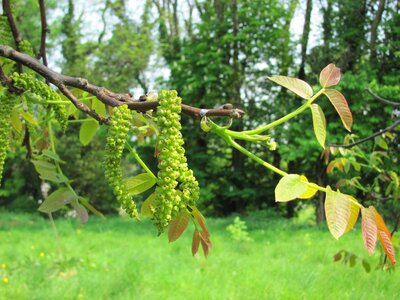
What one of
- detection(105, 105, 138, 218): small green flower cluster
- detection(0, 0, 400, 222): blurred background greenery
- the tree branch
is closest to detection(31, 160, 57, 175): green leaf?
the tree branch

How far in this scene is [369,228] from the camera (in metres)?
0.62

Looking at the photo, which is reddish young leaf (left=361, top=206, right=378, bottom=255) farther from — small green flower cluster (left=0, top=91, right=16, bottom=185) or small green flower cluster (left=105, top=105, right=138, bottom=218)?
small green flower cluster (left=0, top=91, right=16, bottom=185)

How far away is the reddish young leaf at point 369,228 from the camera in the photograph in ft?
2.00

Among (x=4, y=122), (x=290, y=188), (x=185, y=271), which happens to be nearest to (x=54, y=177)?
(x=4, y=122)

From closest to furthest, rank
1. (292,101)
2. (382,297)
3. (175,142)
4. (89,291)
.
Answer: (175,142), (382,297), (89,291), (292,101)

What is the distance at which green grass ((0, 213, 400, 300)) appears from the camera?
3.06 metres

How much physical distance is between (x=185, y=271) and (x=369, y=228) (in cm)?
339

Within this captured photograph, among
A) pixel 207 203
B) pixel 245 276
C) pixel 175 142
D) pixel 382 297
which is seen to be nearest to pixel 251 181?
pixel 207 203

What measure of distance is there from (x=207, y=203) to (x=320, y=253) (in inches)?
255

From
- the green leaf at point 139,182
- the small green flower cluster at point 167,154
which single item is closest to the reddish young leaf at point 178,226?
the green leaf at point 139,182

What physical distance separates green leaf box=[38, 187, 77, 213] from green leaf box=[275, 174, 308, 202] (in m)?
0.49

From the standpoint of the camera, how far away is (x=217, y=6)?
11.3 m

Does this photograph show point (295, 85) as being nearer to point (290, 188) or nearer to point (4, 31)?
point (290, 188)

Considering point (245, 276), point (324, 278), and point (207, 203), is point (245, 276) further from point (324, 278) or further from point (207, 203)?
point (207, 203)
